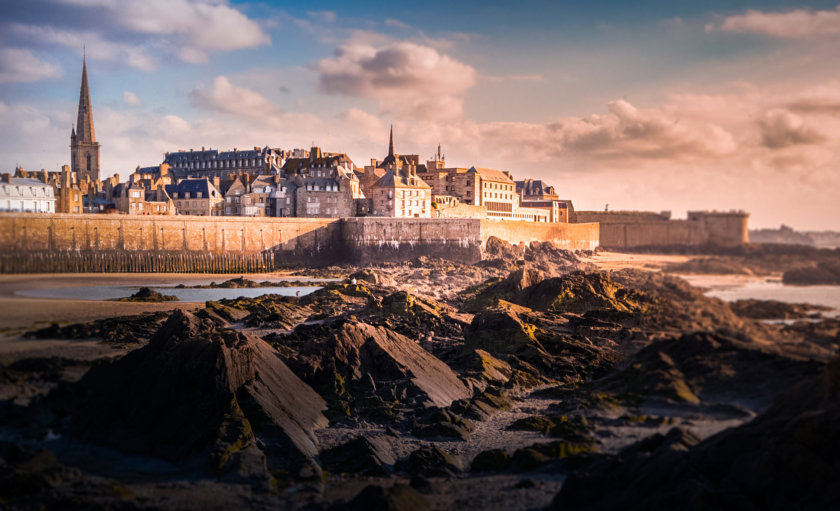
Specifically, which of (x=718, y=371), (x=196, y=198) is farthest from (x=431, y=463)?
(x=196, y=198)

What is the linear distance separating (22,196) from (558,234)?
180 ft

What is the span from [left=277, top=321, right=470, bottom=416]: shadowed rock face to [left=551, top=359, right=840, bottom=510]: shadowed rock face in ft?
23.0

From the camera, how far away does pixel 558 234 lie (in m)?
67.8

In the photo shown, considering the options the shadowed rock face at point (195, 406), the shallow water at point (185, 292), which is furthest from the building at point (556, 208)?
the shadowed rock face at point (195, 406)

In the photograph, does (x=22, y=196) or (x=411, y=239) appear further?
(x=411, y=239)

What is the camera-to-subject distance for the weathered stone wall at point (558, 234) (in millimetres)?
64625

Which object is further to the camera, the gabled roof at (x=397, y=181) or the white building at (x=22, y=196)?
the gabled roof at (x=397, y=181)

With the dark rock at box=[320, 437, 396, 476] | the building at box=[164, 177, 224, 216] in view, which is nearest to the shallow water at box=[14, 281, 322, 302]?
the dark rock at box=[320, 437, 396, 476]

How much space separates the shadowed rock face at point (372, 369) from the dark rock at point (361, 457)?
2.72 meters

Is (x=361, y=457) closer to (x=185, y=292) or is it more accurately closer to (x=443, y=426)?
(x=443, y=426)

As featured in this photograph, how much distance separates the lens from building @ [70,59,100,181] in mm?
90750

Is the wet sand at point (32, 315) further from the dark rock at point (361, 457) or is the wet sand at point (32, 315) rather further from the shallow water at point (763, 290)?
the shallow water at point (763, 290)

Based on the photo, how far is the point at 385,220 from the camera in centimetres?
5969

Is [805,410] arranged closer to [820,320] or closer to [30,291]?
[820,320]
